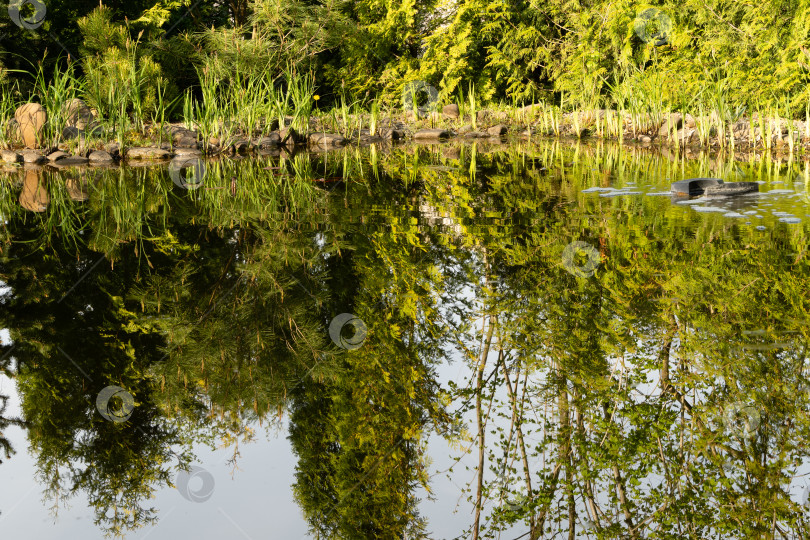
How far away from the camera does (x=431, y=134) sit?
12.3 meters

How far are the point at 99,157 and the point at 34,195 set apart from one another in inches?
126

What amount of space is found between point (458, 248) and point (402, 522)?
94.4 inches

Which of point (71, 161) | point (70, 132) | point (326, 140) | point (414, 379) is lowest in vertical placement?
point (414, 379)

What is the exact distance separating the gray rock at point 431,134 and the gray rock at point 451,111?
1398 mm

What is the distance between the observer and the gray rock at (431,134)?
1232cm

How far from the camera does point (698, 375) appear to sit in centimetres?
223

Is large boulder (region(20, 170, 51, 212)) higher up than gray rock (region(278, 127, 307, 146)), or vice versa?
gray rock (region(278, 127, 307, 146))

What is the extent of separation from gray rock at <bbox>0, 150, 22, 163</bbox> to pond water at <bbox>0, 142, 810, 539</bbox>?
5.65 meters

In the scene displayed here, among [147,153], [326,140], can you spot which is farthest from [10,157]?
[326,140]

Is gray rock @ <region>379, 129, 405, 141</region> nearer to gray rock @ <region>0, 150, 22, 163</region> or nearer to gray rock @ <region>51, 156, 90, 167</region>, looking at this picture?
gray rock @ <region>51, 156, 90, 167</region>

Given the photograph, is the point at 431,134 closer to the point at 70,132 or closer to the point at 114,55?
the point at 114,55

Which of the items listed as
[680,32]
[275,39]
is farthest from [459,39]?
[680,32]

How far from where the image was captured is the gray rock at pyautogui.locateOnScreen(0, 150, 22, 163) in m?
9.47

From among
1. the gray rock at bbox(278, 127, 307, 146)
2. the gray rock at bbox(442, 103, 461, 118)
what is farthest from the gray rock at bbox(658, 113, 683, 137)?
the gray rock at bbox(278, 127, 307, 146)
